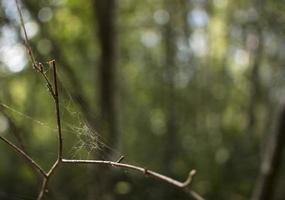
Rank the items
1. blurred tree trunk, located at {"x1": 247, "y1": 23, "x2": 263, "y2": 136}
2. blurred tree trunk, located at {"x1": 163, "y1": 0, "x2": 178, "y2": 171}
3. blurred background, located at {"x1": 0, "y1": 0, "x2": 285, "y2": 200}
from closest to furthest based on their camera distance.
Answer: blurred background, located at {"x1": 0, "y1": 0, "x2": 285, "y2": 200}, blurred tree trunk, located at {"x1": 247, "y1": 23, "x2": 263, "y2": 136}, blurred tree trunk, located at {"x1": 163, "y1": 0, "x2": 178, "y2": 171}

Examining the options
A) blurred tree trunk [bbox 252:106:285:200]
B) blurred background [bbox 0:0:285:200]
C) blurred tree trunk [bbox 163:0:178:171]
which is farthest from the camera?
blurred tree trunk [bbox 163:0:178:171]

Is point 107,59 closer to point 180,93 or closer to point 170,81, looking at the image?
point 170,81

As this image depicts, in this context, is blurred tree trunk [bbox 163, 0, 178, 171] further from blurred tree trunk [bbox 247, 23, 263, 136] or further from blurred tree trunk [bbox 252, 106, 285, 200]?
blurred tree trunk [bbox 252, 106, 285, 200]

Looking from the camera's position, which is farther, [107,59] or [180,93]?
[180,93]

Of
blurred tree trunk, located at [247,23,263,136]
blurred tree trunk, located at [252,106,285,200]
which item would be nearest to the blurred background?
blurred tree trunk, located at [247,23,263,136]

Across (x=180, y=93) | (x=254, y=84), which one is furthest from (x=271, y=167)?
(x=180, y=93)

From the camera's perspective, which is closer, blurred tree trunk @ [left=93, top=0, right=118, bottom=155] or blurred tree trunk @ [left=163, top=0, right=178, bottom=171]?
blurred tree trunk @ [left=93, top=0, right=118, bottom=155]

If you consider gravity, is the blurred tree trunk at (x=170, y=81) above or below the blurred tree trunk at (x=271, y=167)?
above

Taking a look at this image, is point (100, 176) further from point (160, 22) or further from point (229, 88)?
point (229, 88)

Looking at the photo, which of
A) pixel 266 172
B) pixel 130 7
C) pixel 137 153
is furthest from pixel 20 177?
pixel 266 172

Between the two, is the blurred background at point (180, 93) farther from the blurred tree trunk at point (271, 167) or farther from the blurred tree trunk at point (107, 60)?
the blurred tree trunk at point (271, 167)

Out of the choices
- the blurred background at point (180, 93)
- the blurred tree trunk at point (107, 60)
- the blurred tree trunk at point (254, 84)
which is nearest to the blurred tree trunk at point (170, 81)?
the blurred background at point (180, 93)
